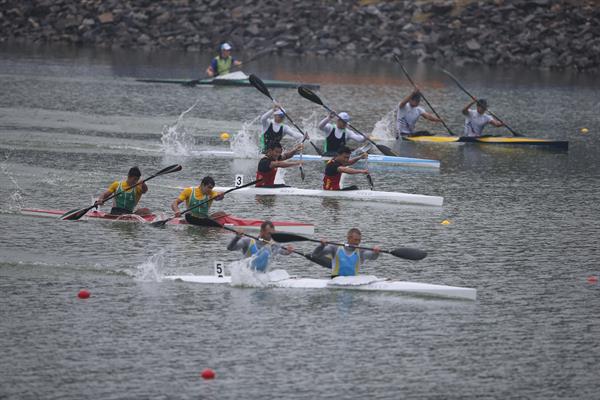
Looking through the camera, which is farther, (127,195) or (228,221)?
(127,195)

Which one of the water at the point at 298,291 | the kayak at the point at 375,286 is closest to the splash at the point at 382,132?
the water at the point at 298,291

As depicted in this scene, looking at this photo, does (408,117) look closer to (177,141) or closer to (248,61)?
(177,141)

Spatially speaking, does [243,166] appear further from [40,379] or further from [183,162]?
[40,379]

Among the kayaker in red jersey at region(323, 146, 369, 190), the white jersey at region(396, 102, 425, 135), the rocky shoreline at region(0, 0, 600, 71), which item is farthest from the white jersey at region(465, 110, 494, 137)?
the rocky shoreline at region(0, 0, 600, 71)

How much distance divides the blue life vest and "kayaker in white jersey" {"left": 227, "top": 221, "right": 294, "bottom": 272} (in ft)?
2.97

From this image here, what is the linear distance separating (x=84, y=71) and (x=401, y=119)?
26.4m

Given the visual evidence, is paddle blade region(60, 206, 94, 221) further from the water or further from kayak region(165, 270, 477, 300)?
kayak region(165, 270, 477, 300)

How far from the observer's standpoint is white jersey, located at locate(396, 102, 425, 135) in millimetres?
40906

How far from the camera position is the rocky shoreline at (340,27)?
72000 millimetres

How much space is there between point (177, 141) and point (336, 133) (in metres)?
5.35

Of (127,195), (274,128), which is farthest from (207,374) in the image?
(274,128)

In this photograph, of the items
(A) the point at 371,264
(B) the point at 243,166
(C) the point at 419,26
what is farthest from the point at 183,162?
(C) the point at 419,26

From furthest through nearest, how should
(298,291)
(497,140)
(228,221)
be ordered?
(497,140), (228,221), (298,291)

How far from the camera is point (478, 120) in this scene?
A: 41.1 m
